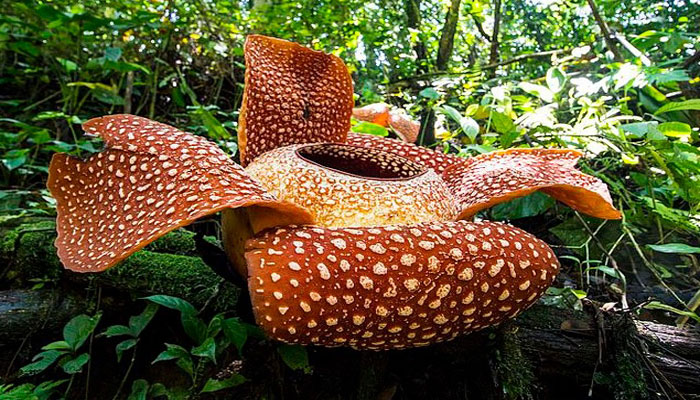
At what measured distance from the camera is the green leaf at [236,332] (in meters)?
1.35

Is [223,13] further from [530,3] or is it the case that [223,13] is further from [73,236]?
[530,3]

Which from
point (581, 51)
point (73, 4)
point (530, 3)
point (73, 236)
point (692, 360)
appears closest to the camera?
point (73, 236)

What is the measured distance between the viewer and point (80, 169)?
1.36m

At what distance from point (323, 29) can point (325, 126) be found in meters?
3.38

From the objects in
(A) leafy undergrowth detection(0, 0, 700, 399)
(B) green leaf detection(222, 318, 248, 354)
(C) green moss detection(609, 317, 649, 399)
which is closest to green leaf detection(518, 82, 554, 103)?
(A) leafy undergrowth detection(0, 0, 700, 399)

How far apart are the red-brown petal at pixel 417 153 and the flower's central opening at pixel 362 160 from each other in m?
0.24

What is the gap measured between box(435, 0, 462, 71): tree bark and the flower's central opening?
4018 mm

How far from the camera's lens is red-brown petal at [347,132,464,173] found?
6.26 feet

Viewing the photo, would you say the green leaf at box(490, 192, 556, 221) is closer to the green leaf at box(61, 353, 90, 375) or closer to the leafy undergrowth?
the leafy undergrowth

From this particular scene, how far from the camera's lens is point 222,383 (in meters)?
1.33

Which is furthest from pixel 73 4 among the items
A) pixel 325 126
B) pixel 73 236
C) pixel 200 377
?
pixel 200 377

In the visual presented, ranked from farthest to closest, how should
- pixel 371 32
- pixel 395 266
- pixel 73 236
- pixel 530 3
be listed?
pixel 530 3 → pixel 371 32 → pixel 73 236 → pixel 395 266

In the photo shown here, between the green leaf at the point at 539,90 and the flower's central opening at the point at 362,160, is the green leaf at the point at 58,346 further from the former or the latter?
the green leaf at the point at 539,90

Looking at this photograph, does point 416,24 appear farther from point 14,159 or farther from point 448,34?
point 14,159
